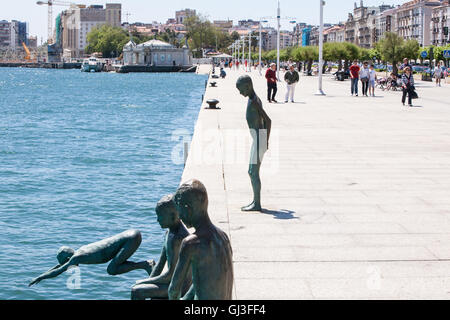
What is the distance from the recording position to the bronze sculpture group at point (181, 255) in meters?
4.30

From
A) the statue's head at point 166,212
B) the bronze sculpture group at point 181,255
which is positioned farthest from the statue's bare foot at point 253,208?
the statue's head at point 166,212

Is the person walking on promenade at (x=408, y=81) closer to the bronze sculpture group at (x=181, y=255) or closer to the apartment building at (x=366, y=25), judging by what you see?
the bronze sculpture group at (x=181, y=255)

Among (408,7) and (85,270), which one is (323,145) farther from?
(408,7)

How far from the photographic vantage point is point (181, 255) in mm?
4348

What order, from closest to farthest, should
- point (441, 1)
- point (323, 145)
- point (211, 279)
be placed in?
point (211, 279), point (323, 145), point (441, 1)

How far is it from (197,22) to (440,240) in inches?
7373

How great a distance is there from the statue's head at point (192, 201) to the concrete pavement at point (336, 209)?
1974 mm

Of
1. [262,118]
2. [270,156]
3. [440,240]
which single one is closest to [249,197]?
[262,118]

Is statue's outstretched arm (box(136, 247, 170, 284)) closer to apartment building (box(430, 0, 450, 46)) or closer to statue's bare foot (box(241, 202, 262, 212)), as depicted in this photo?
statue's bare foot (box(241, 202, 262, 212))

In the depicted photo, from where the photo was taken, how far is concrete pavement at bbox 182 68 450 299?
665 cm

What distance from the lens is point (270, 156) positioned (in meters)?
14.2

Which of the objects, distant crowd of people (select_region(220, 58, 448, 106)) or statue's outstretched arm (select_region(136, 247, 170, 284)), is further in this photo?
distant crowd of people (select_region(220, 58, 448, 106))

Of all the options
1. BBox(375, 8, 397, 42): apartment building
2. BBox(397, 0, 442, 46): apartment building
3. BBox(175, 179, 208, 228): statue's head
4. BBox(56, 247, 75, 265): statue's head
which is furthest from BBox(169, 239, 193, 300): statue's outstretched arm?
BBox(375, 8, 397, 42): apartment building

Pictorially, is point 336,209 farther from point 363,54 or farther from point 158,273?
point 363,54
